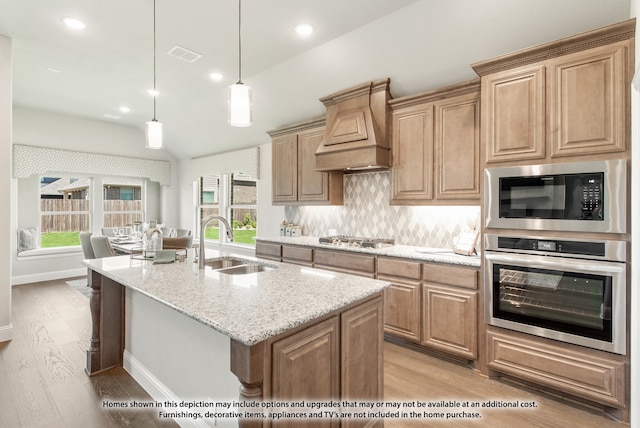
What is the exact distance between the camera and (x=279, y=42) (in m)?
3.28

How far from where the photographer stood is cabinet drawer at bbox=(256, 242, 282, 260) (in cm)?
440

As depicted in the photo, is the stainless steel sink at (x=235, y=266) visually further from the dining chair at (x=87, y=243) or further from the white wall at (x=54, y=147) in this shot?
the white wall at (x=54, y=147)

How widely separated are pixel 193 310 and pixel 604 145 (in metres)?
2.62

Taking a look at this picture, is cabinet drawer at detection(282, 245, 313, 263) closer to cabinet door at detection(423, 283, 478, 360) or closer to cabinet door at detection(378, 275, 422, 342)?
cabinet door at detection(378, 275, 422, 342)

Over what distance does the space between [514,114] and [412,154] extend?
1.05 m

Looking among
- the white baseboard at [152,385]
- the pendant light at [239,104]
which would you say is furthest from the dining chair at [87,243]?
the pendant light at [239,104]

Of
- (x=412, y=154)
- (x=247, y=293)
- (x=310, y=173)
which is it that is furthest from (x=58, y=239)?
(x=412, y=154)

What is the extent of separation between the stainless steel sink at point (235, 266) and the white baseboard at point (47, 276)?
5204 millimetres

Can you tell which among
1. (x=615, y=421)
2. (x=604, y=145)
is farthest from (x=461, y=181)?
(x=615, y=421)

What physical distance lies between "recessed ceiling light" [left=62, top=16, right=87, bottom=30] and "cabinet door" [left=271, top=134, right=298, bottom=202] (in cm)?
249

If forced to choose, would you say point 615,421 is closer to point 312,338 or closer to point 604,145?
point 604,145

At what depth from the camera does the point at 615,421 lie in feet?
6.76

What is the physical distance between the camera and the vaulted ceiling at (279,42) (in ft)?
8.32

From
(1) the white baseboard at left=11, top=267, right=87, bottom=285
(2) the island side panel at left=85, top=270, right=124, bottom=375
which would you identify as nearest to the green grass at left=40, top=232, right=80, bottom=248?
(1) the white baseboard at left=11, top=267, right=87, bottom=285
